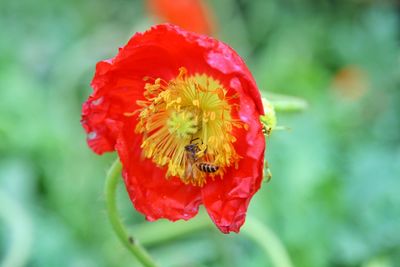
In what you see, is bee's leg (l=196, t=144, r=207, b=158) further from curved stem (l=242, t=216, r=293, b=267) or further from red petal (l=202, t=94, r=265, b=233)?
curved stem (l=242, t=216, r=293, b=267)

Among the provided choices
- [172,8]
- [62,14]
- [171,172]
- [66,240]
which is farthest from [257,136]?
[62,14]

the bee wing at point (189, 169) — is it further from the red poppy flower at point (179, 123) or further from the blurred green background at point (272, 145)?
the blurred green background at point (272, 145)

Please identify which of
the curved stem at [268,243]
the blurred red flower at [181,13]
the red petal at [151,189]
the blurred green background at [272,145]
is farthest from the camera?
the blurred red flower at [181,13]

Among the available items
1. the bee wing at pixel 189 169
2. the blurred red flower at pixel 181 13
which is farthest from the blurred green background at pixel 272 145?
the bee wing at pixel 189 169

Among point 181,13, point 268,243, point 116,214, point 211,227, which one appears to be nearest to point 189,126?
point 116,214

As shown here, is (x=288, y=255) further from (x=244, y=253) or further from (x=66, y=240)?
(x=66, y=240)

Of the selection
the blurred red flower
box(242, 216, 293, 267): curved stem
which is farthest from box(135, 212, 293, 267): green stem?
the blurred red flower

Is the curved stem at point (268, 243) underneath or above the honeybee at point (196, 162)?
underneath
